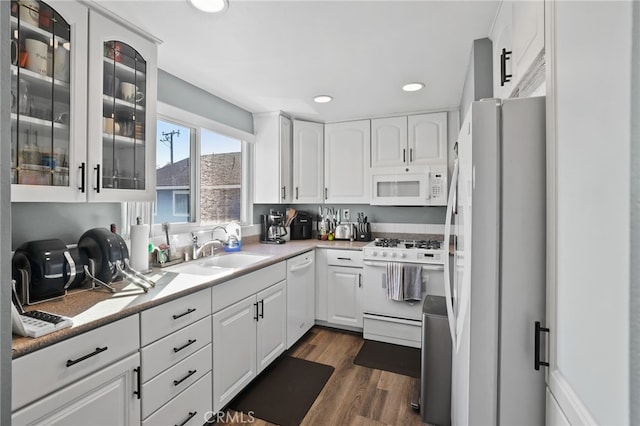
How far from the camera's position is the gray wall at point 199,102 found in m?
2.19

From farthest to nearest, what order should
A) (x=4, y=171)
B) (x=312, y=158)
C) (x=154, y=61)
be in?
(x=312, y=158) → (x=154, y=61) → (x=4, y=171)

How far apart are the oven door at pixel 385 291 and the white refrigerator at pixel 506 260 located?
1.86 meters

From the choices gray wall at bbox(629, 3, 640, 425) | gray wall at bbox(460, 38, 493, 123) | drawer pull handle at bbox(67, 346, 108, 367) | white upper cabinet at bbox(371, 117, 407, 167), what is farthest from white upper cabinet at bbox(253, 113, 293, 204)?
gray wall at bbox(629, 3, 640, 425)

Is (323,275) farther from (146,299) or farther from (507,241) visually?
(507,241)

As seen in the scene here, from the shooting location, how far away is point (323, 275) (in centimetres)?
309

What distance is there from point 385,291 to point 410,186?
1128 millimetres

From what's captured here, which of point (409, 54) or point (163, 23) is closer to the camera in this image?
point (163, 23)

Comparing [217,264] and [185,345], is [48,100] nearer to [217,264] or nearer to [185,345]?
[185,345]

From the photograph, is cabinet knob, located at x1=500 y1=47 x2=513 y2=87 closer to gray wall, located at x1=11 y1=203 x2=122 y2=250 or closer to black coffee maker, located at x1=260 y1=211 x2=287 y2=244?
gray wall, located at x1=11 y1=203 x2=122 y2=250

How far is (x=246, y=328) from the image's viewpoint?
1997 millimetres

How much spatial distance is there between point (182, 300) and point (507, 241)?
4.76 ft


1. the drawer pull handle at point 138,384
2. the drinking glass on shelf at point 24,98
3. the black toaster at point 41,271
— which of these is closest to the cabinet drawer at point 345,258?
the drawer pull handle at point 138,384

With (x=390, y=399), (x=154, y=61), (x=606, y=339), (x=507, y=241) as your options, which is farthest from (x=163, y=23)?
(x=390, y=399)

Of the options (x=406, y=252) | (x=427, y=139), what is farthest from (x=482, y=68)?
(x=406, y=252)
